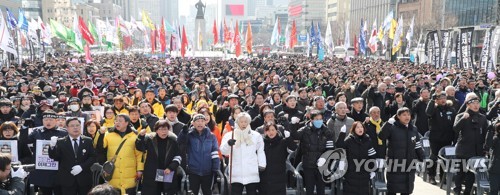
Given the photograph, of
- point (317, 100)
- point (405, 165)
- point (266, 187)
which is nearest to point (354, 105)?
point (317, 100)

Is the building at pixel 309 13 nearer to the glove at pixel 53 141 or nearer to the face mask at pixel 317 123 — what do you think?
the face mask at pixel 317 123

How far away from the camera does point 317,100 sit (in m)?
9.27

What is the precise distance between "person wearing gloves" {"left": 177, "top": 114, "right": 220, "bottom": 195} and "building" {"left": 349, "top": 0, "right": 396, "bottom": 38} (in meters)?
78.3

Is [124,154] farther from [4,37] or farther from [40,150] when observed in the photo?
[4,37]

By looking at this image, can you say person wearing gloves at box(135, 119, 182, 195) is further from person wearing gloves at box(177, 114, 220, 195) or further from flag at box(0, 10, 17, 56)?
flag at box(0, 10, 17, 56)

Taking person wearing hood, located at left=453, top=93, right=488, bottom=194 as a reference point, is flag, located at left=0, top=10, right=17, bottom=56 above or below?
above

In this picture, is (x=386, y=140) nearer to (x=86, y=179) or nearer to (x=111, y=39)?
(x=86, y=179)

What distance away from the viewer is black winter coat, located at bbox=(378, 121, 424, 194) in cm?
696

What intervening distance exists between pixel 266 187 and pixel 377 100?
252 inches

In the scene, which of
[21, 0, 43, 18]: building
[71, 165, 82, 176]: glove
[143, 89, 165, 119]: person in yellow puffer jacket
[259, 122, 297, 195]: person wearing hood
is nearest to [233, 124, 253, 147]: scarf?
[259, 122, 297, 195]: person wearing hood

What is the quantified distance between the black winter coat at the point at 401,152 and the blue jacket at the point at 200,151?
8.15ft

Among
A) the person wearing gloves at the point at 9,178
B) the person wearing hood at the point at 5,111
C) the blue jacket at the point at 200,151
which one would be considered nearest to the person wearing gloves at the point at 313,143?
the blue jacket at the point at 200,151

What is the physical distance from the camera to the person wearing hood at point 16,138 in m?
6.71

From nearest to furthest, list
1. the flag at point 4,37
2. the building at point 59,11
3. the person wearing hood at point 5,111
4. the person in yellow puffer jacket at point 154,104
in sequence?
the person wearing hood at point 5,111 < the person in yellow puffer jacket at point 154,104 < the flag at point 4,37 < the building at point 59,11
